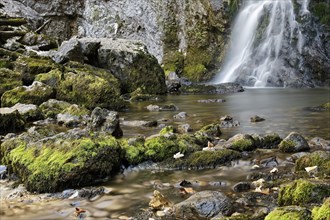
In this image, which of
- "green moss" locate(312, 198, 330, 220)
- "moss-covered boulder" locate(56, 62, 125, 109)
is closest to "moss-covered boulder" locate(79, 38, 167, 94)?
"moss-covered boulder" locate(56, 62, 125, 109)

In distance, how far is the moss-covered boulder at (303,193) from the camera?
5.16 metres

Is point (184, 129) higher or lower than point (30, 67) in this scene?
lower

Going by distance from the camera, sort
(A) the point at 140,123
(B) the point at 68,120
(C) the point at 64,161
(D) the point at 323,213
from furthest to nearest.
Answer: (B) the point at 68,120, (A) the point at 140,123, (C) the point at 64,161, (D) the point at 323,213

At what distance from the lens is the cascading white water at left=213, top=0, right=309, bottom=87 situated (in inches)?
1344

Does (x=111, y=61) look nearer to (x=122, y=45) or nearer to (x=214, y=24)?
(x=122, y=45)

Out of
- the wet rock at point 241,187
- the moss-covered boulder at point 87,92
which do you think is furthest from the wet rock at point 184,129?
the moss-covered boulder at point 87,92

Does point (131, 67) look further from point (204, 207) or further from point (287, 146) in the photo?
point (204, 207)

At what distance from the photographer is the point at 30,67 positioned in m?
20.0

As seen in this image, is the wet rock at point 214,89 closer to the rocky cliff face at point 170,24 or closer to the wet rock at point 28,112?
the rocky cliff face at point 170,24

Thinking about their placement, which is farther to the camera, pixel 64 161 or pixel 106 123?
pixel 106 123

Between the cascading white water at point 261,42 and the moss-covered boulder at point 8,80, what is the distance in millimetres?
19525

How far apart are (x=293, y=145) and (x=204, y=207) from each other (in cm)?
420

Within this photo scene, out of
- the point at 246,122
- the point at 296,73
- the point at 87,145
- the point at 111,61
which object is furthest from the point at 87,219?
the point at 296,73

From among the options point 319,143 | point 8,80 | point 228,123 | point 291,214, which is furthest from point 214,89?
point 291,214
